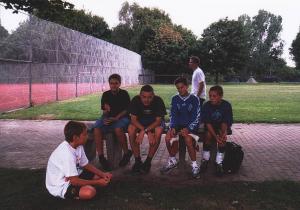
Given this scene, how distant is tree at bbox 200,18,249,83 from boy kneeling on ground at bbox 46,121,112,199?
59.1 metres

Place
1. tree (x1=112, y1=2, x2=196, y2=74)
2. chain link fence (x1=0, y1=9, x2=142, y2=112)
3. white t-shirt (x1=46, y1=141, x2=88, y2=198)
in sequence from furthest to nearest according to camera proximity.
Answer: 1. tree (x1=112, y1=2, x2=196, y2=74)
2. chain link fence (x1=0, y1=9, x2=142, y2=112)
3. white t-shirt (x1=46, y1=141, x2=88, y2=198)

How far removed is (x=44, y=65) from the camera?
22.3 metres

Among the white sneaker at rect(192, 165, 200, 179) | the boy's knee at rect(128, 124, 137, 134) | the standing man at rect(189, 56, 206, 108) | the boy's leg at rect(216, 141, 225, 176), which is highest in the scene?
the standing man at rect(189, 56, 206, 108)

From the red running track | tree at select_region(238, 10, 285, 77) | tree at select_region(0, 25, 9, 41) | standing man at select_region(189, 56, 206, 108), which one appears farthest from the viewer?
tree at select_region(238, 10, 285, 77)

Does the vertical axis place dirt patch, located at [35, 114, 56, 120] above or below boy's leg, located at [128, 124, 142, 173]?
below

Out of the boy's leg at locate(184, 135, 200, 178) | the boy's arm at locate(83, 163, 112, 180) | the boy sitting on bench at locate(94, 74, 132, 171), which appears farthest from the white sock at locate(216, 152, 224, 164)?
the boy's arm at locate(83, 163, 112, 180)

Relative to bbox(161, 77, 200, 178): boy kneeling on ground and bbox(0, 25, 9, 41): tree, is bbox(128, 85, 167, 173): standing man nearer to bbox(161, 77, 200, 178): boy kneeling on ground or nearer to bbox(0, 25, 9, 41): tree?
bbox(161, 77, 200, 178): boy kneeling on ground

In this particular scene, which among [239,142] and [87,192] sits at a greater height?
[87,192]

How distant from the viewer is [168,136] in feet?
24.0

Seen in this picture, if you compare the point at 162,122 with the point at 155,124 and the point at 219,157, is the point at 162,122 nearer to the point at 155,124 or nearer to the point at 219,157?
the point at 155,124

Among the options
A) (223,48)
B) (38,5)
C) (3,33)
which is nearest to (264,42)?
(223,48)

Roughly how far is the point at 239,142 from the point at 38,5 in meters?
5.66

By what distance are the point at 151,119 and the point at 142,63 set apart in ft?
198

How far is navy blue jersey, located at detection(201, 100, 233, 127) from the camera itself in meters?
7.36
